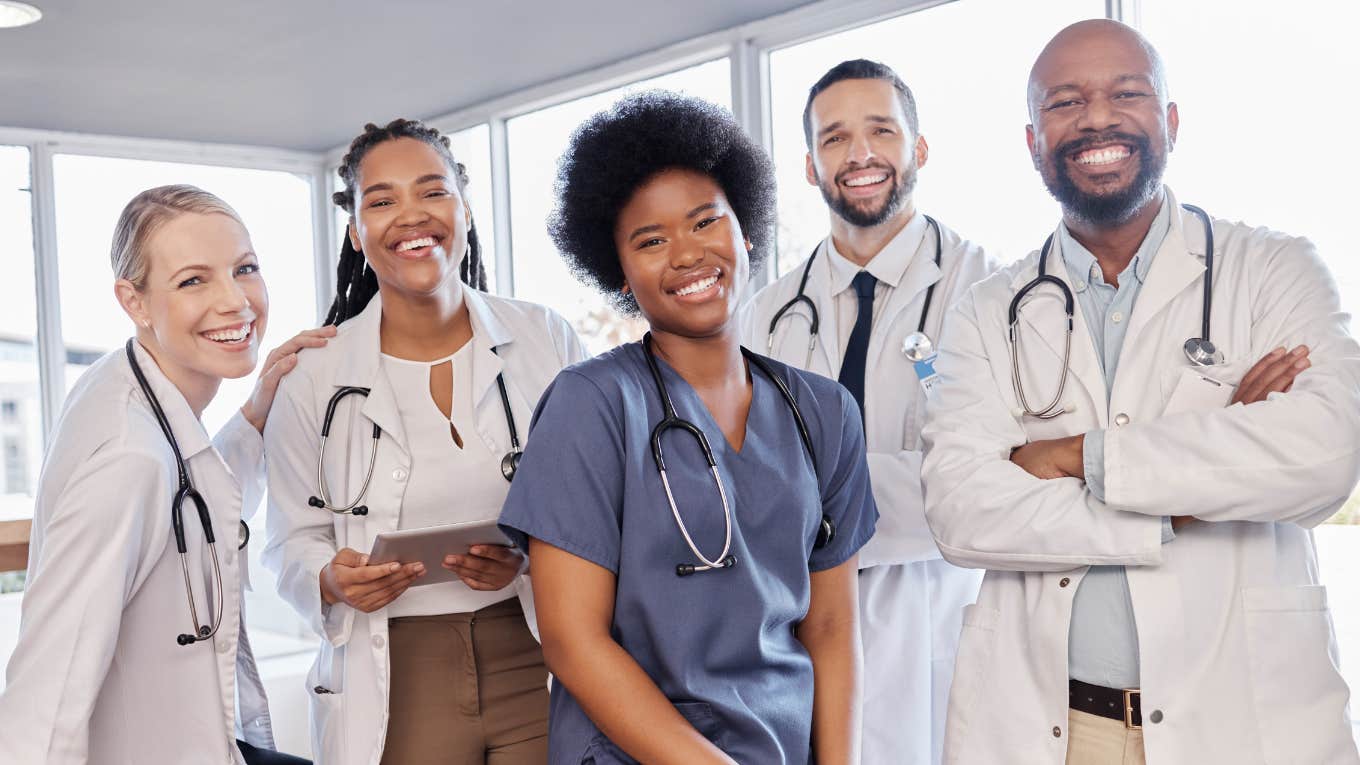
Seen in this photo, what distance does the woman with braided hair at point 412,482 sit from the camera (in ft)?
6.89

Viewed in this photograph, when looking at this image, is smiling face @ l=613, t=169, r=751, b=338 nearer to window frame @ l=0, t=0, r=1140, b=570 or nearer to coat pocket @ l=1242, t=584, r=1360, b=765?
coat pocket @ l=1242, t=584, r=1360, b=765

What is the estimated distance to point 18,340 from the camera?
575 cm

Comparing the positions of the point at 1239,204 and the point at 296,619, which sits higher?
the point at 1239,204

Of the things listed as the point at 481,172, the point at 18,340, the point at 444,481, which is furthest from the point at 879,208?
the point at 18,340

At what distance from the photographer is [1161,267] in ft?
6.58

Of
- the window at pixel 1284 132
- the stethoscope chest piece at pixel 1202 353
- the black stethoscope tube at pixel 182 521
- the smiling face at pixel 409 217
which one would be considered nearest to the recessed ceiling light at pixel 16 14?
the smiling face at pixel 409 217

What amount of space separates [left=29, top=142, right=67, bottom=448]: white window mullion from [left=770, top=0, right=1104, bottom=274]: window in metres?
3.90

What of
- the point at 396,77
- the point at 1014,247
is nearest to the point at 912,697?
the point at 1014,247

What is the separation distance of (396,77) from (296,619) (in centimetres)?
311

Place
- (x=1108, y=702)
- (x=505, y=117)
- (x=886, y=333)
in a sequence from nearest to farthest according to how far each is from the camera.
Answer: (x=1108, y=702), (x=886, y=333), (x=505, y=117)

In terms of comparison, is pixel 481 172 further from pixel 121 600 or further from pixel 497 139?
pixel 121 600

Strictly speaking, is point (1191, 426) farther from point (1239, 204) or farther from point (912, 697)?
point (1239, 204)

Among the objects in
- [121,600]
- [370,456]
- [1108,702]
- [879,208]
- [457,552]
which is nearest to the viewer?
[121,600]

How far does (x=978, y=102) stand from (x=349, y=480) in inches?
99.1
